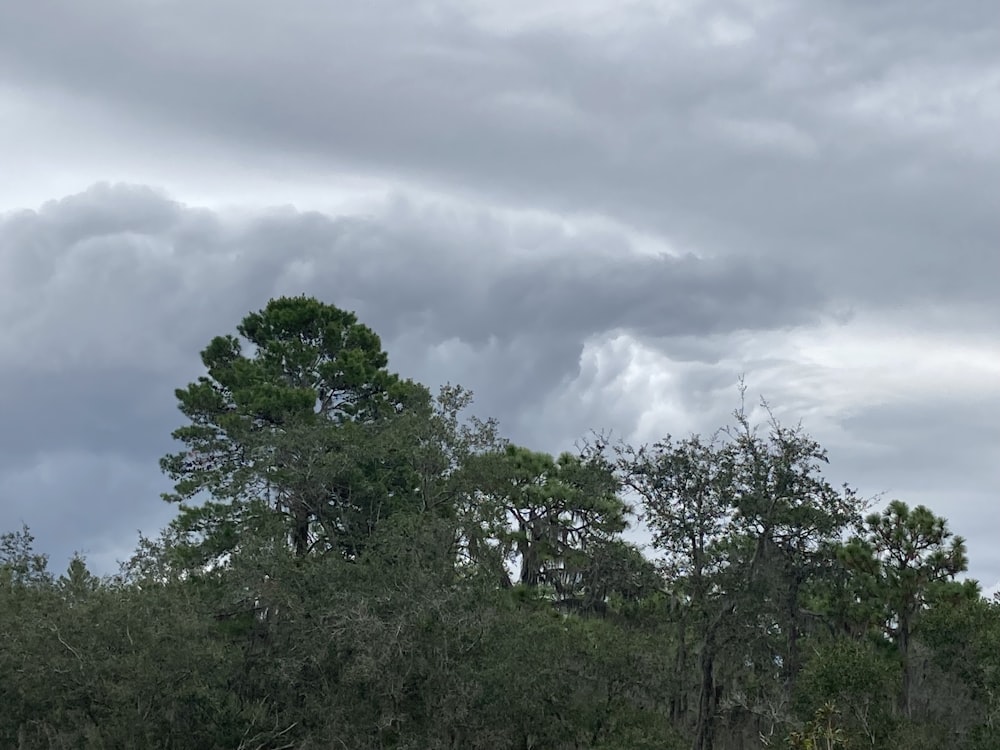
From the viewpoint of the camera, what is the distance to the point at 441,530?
104 ft

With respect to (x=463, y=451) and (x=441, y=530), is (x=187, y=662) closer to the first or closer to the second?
(x=441, y=530)

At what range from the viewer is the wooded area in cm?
2952

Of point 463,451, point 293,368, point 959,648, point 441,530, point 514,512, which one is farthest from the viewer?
point 293,368

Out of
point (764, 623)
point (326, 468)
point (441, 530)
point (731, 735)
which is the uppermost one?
point (326, 468)

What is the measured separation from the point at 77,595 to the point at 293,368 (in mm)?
15162

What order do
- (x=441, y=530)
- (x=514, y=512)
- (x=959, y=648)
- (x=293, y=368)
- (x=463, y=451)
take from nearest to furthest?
(x=959, y=648)
(x=441, y=530)
(x=463, y=451)
(x=514, y=512)
(x=293, y=368)

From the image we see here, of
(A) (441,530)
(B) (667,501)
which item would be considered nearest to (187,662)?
(A) (441,530)

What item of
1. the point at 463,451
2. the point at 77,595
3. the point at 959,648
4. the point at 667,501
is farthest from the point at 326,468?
the point at 959,648

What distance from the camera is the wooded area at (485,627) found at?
2952 cm

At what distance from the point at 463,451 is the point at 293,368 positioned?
1322 centimetres

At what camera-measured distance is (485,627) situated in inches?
1180

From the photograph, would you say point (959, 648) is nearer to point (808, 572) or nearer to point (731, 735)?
point (808, 572)

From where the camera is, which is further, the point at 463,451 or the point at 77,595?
the point at 463,451

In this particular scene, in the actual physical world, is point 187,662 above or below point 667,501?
below
